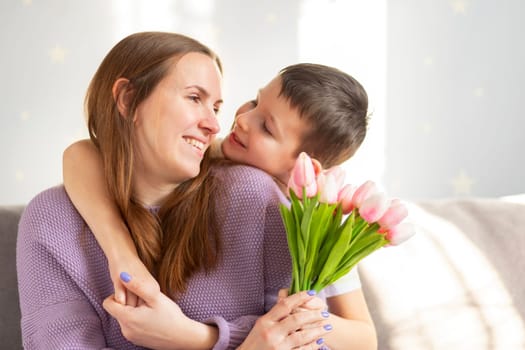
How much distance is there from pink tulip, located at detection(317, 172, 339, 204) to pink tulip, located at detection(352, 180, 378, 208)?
36mm

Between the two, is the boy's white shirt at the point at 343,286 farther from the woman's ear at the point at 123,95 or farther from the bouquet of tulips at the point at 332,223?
the woman's ear at the point at 123,95

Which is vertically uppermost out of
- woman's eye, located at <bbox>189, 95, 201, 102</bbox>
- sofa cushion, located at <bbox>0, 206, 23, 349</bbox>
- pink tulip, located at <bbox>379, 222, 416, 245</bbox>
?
woman's eye, located at <bbox>189, 95, 201, 102</bbox>

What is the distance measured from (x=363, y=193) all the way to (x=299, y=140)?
1.36 feet

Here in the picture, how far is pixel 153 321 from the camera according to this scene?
1.35 m

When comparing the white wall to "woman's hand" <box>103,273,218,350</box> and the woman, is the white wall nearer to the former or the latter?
the woman

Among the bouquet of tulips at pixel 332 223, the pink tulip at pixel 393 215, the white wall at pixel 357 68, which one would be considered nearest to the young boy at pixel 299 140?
A: the bouquet of tulips at pixel 332 223

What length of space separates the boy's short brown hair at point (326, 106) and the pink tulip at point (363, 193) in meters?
0.38

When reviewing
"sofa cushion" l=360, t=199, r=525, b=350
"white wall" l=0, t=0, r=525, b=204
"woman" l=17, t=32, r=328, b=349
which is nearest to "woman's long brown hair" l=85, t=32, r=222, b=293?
"woman" l=17, t=32, r=328, b=349

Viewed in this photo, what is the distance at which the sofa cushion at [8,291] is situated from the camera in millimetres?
1801

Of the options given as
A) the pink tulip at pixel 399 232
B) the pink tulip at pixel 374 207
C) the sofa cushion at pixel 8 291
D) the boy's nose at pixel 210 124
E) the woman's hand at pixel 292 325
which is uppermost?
the boy's nose at pixel 210 124

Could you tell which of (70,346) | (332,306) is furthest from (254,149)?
(70,346)

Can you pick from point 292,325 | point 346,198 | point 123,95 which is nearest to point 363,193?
point 346,198

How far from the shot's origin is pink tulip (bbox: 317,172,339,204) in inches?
48.4

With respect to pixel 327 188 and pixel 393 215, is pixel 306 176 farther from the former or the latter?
pixel 393 215
